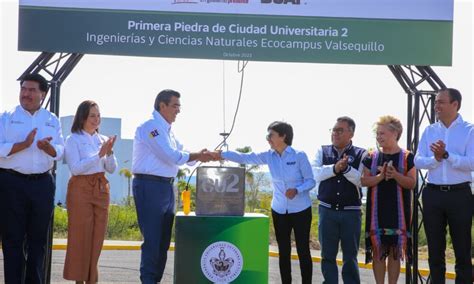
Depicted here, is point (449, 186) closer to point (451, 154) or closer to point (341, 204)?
point (451, 154)

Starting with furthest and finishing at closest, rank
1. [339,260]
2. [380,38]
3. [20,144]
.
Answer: [339,260] → [380,38] → [20,144]

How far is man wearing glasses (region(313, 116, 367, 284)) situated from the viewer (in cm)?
603

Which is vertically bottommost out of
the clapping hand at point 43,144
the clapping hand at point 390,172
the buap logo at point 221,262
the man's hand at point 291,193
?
the buap logo at point 221,262

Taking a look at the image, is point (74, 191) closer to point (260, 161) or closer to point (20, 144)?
point (20, 144)

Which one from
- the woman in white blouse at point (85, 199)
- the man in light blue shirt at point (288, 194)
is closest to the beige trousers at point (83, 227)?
Answer: the woman in white blouse at point (85, 199)

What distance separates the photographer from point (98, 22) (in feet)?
21.6

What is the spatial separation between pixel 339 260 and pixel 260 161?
15.1 feet

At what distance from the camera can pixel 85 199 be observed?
Result: 18.9 ft

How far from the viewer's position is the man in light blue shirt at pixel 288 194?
6.17 meters

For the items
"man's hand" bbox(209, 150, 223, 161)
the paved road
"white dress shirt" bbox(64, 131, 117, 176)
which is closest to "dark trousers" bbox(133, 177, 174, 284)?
"white dress shirt" bbox(64, 131, 117, 176)

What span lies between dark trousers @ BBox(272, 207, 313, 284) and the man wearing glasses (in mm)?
148

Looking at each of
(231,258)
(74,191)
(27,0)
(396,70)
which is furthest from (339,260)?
(27,0)

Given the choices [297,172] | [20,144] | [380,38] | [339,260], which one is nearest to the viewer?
[20,144]

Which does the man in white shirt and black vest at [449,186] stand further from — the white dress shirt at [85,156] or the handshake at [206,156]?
the white dress shirt at [85,156]
